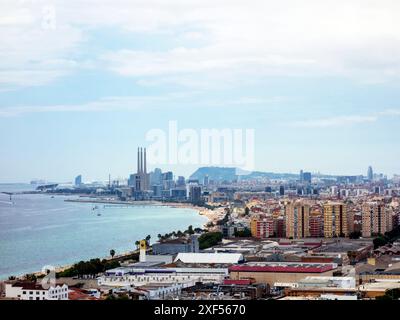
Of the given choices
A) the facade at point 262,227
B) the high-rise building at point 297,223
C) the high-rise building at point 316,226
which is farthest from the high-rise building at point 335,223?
the facade at point 262,227

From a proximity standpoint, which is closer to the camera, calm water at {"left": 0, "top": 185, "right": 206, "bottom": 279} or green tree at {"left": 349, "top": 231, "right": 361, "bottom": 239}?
calm water at {"left": 0, "top": 185, "right": 206, "bottom": 279}

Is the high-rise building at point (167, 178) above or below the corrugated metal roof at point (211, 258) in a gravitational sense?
above

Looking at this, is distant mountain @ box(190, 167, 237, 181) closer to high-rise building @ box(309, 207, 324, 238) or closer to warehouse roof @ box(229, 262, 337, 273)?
warehouse roof @ box(229, 262, 337, 273)

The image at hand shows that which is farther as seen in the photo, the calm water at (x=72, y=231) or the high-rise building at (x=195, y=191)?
the calm water at (x=72, y=231)

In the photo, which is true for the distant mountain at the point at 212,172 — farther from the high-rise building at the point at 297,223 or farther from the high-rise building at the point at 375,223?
the high-rise building at the point at 375,223

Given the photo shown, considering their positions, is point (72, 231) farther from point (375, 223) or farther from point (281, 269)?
point (375, 223)

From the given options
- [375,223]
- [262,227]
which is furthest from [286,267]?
[375,223]

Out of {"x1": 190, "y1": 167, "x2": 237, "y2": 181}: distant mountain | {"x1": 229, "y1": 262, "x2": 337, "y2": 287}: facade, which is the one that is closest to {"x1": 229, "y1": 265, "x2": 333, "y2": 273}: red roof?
{"x1": 229, "y1": 262, "x2": 337, "y2": 287}: facade
